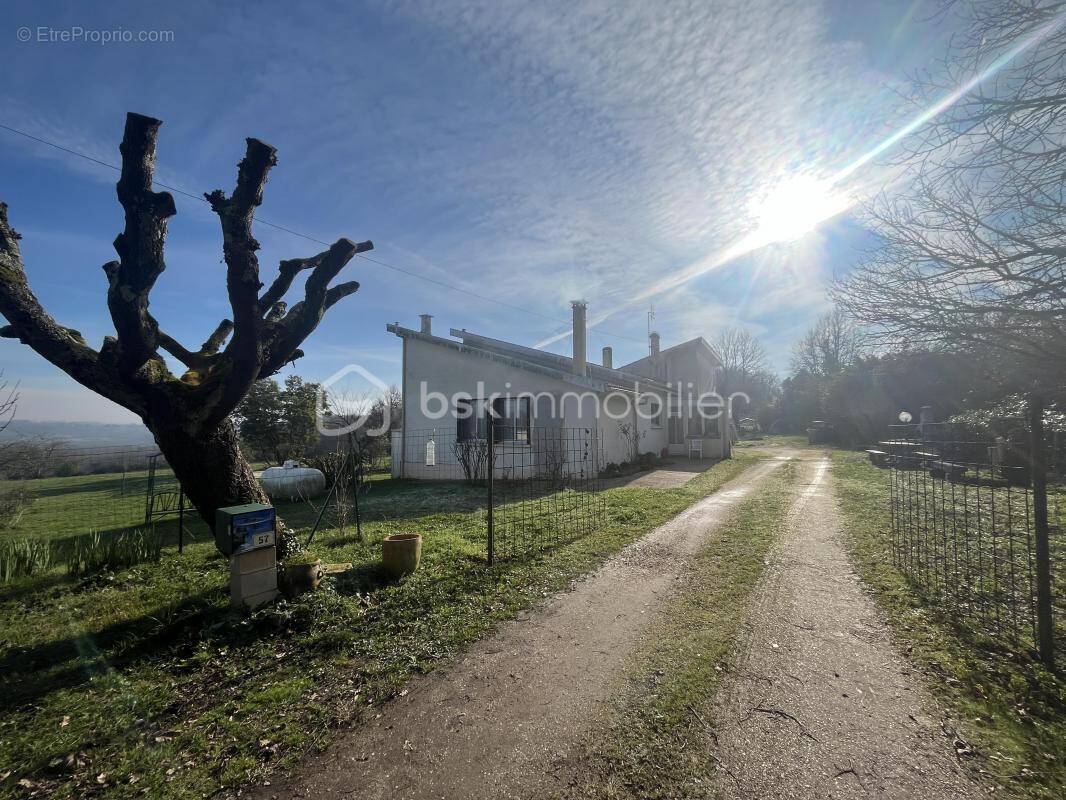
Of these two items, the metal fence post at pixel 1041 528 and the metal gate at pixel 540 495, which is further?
the metal gate at pixel 540 495

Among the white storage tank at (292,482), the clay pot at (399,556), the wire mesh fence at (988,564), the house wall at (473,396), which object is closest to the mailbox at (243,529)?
the clay pot at (399,556)

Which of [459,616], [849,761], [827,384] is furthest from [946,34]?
[827,384]

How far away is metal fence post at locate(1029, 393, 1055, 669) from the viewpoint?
3.34 m

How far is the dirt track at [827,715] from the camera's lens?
2.33 meters

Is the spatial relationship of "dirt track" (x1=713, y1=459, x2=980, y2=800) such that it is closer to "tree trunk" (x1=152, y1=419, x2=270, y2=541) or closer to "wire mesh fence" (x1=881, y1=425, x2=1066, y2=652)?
"wire mesh fence" (x1=881, y1=425, x2=1066, y2=652)

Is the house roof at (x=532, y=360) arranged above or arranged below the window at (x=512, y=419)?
above

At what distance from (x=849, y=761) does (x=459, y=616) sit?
3.11 meters

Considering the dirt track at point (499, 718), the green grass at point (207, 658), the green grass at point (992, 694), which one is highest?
the green grass at point (992, 694)

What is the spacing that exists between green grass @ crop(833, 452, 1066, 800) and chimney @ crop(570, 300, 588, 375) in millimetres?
10877

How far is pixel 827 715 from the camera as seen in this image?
284 centimetres

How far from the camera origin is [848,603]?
455cm

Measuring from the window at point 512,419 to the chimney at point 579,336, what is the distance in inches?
93.8

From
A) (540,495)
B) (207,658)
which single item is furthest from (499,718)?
(540,495)

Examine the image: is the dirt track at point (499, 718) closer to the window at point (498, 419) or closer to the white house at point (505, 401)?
the white house at point (505, 401)
